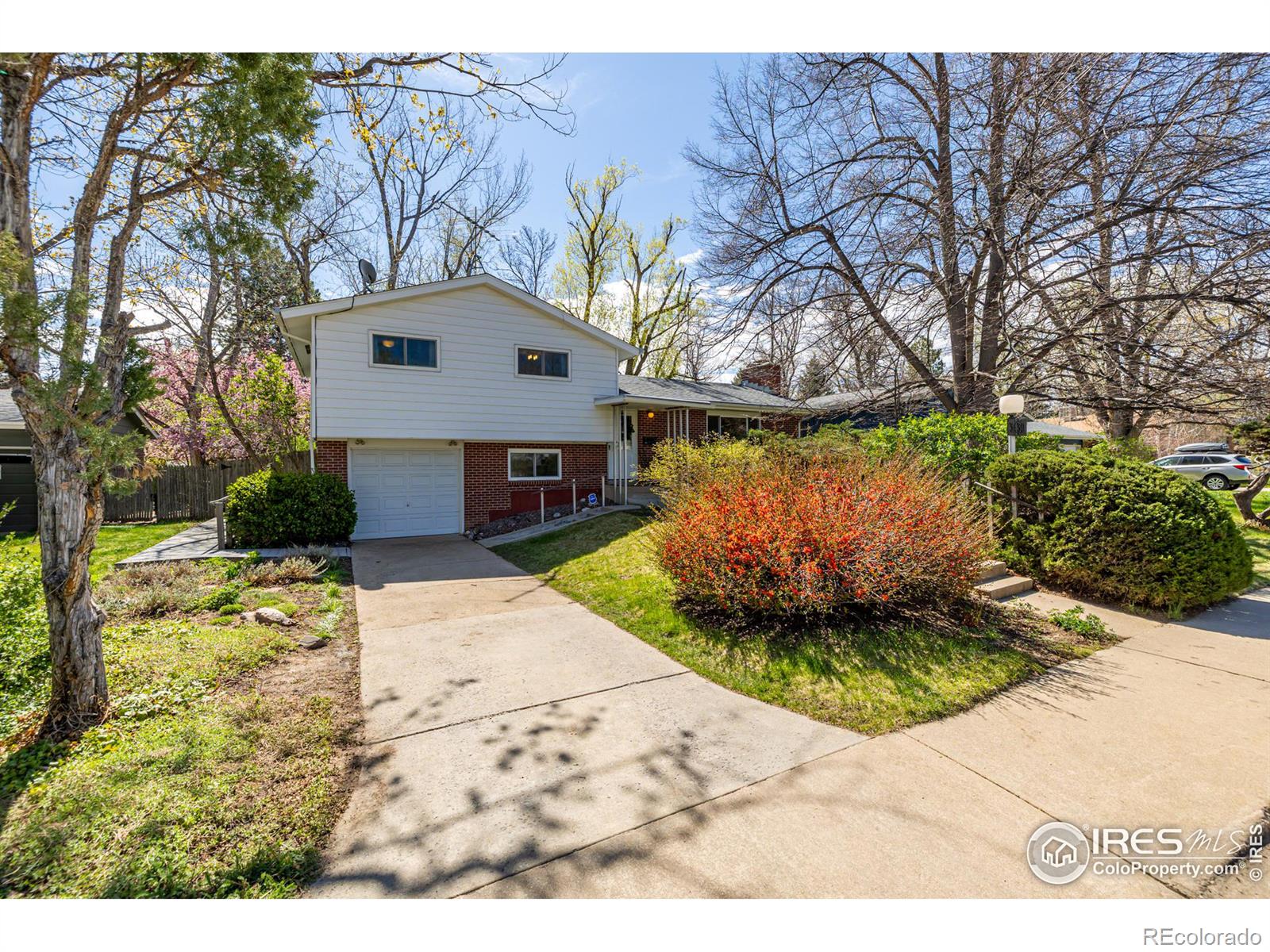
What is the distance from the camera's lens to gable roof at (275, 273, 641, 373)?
10.6 m

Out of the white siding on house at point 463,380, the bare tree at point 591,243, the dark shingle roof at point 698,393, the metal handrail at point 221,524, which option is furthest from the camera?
the bare tree at point 591,243

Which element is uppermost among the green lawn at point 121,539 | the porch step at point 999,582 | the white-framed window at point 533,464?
the white-framed window at point 533,464

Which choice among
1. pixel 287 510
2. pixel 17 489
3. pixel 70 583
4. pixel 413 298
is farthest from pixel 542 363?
pixel 17 489

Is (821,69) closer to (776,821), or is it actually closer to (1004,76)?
(1004,76)

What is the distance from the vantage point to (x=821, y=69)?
955 cm

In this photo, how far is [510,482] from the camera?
43.5 feet

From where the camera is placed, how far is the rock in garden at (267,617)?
561 cm

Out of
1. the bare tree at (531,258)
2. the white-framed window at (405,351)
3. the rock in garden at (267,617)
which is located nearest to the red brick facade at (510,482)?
the white-framed window at (405,351)

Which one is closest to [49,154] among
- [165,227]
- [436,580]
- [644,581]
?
[165,227]

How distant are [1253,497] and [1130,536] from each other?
8.25 m

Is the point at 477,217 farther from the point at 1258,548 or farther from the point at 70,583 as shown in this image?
the point at 1258,548

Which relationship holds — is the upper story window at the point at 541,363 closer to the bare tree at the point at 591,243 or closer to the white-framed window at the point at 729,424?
the white-framed window at the point at 729,424

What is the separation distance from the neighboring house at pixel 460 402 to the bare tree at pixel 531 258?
1257 centimetres

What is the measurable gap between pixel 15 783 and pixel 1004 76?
1222cm
